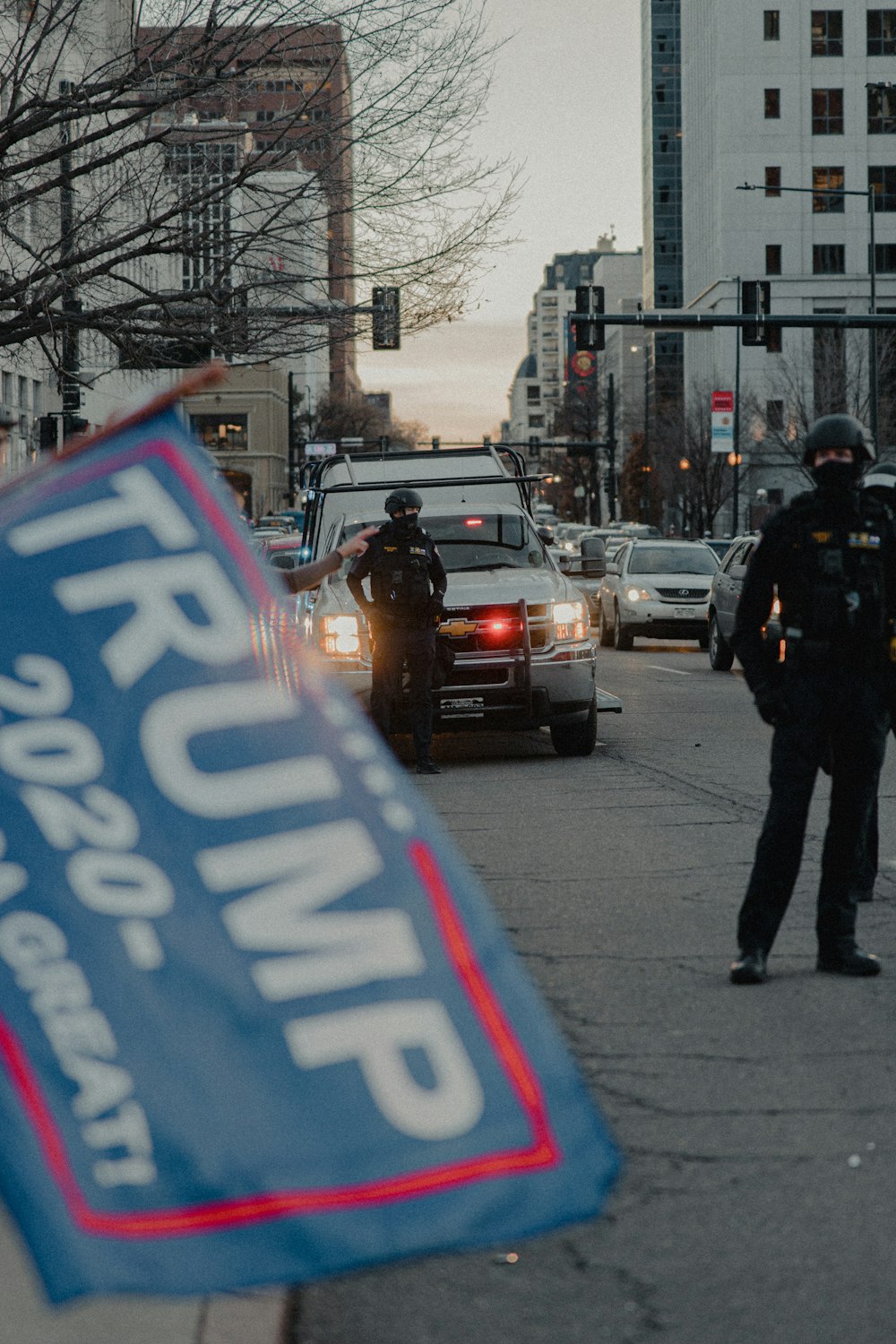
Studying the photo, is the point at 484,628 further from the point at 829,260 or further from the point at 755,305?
the point at 829,260

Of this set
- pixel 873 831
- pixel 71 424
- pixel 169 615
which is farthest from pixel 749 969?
pixel 71 424

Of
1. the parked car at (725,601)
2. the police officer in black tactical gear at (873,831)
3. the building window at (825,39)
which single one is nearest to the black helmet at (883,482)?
the police officer in black tactical gear at (873,831)

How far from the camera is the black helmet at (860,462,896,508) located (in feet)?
26.4

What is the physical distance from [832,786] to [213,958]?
4374mm

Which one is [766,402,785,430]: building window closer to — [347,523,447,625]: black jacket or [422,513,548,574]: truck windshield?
[422,513,548,574]: truck windshield

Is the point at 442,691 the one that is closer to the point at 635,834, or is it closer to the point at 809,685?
the point at 635,834

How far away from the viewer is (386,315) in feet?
60.4

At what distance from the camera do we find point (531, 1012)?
224cm

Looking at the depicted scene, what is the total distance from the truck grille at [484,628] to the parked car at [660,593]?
14912 millimetres

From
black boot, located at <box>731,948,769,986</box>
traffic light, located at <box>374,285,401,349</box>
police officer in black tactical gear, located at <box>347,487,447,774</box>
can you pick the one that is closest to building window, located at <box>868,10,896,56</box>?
traffic light, located at <box>374,285,401,349</box>

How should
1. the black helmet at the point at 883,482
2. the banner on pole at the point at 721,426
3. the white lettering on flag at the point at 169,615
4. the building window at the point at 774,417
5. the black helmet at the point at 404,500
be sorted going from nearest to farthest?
the white lettering on flag at the point at 169,615 < the black helmet at the point at 883,482 < the black helmet at the point at 404,500 < the banner on pole at the point at 721,426 < the building window at the point at 774,417

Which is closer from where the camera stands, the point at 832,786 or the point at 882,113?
the point at 832,786

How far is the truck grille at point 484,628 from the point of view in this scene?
13.2m

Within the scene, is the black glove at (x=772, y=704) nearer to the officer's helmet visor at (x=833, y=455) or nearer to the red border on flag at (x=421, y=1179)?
the officer's helmet visor at (x=833, y=455)
